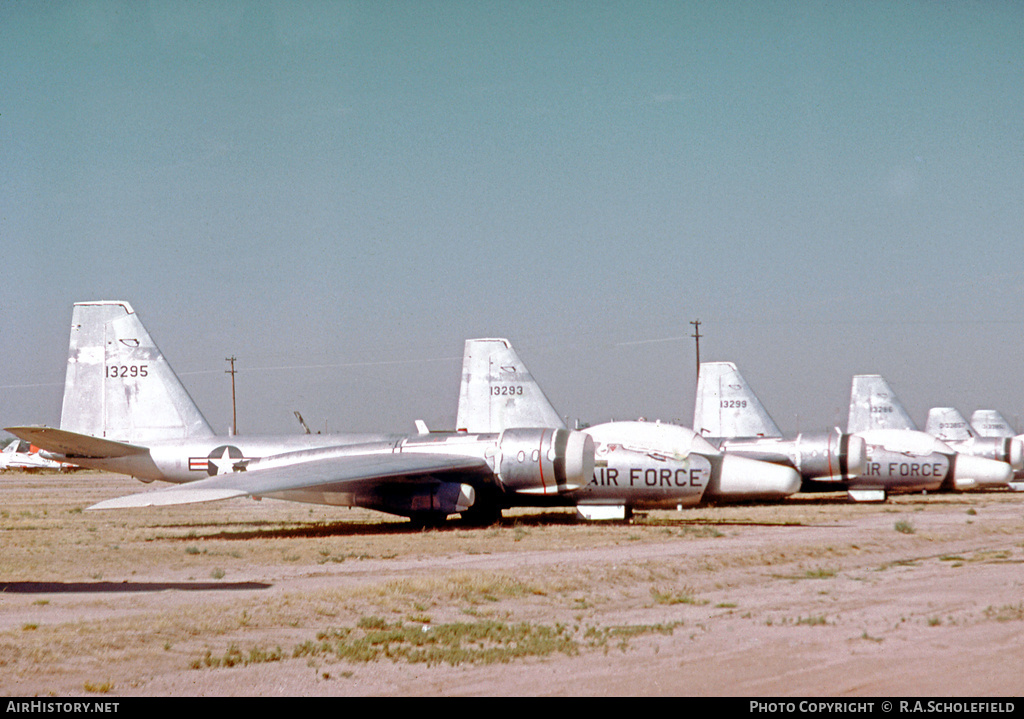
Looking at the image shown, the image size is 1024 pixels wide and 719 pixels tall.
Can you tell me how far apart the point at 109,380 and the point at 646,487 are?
46.4 ft

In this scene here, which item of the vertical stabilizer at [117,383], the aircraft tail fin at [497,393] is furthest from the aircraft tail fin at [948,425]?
the vertical stabilizer at [117,383]

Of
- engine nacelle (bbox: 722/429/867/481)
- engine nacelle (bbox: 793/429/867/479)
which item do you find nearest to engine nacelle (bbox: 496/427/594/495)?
engine nacelle (bbox: 722/429/867/481)

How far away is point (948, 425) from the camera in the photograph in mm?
55500

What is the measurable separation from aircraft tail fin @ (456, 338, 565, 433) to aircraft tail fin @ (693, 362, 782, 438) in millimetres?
11333

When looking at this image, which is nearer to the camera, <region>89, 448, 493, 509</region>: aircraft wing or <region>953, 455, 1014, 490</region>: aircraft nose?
<region>89, 448, 493, 509</region>: aircraft wing

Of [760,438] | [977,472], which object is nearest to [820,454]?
[760,438]

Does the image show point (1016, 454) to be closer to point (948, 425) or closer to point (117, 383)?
point (948, 425)

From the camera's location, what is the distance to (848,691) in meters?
8.61

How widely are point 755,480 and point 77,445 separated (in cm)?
1648

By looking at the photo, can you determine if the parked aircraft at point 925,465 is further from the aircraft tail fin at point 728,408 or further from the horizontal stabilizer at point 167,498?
the horizontal stabilizer at point 167,498

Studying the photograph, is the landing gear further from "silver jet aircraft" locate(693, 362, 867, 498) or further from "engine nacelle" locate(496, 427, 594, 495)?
"silver jet aircraft" locate(693, 362, 867, 498)

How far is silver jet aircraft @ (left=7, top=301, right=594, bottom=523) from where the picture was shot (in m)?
24.6

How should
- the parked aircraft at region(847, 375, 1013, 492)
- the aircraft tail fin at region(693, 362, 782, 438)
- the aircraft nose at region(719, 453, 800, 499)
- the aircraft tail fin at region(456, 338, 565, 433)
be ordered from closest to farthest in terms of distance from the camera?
the aircraft nose at region(719, 453, 800, 499)
the aircraft tail fin at region(456, 338, 565, 433)
the parked aircraft at region(847, 375, 1013, 492)
the aircraft tail fin at region(693, 362, 782, 438)

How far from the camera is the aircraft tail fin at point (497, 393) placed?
32781mm
